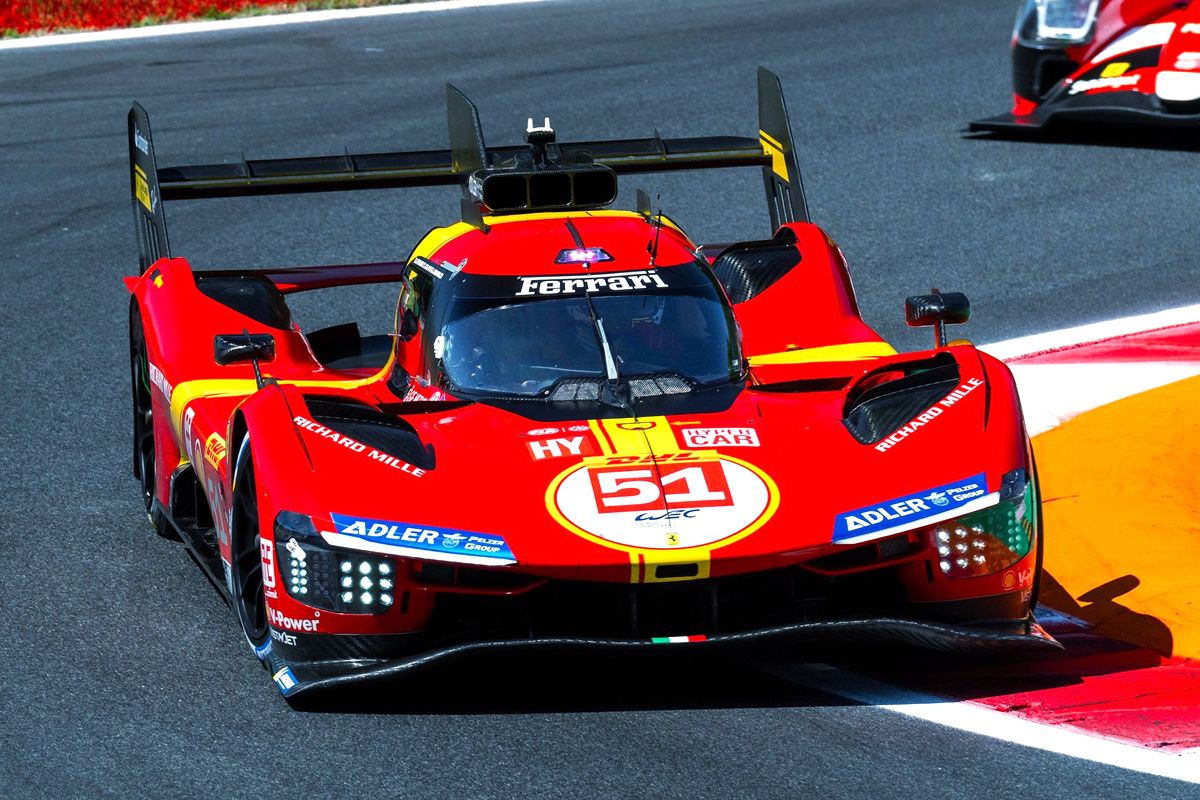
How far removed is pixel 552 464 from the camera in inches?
230

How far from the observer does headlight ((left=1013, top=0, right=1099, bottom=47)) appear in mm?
13086

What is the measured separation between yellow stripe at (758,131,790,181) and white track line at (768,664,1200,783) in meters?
3.57

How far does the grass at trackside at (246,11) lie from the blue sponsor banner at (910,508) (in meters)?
14.0

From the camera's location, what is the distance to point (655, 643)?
17.9 ft

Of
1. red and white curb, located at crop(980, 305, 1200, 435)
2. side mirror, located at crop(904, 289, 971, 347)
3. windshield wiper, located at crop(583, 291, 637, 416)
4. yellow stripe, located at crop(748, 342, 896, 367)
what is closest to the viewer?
windshield wiper, located at crop(583, 291, 637, 416)

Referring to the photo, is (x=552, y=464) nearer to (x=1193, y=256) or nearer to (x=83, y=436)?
(x=83, y=436)

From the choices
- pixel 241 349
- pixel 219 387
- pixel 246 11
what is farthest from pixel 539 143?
pixel 246 11

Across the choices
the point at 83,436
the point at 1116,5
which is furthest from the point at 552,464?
the point at 1116,5

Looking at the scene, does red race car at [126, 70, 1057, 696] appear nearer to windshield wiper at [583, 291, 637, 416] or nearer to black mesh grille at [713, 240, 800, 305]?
windshield wiper at [583, 291, 637, 416]

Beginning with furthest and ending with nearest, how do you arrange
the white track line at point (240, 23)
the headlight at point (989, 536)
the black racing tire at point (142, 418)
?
1. the white track line at point (240, 23)
2. the black racing tire at point (142, 418)
3. the headlight at point (989, 536)

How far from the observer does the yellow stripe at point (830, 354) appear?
7559mm

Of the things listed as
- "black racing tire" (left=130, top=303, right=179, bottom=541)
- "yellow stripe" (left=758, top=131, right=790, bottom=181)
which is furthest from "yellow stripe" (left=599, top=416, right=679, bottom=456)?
"yellow stripe" (left=758, top=131, right=790, bottom=181)

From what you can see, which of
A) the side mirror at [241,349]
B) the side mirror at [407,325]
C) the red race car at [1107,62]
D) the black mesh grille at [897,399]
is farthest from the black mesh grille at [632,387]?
the red race car at [1107,62]

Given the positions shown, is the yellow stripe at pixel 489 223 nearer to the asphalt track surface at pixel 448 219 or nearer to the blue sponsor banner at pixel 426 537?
the asphalt track surface at pixel 448 219
